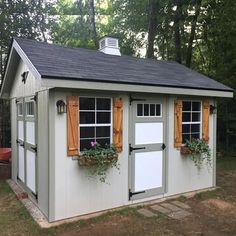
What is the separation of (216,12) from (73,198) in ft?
34.2

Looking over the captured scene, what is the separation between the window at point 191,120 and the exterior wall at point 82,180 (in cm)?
39

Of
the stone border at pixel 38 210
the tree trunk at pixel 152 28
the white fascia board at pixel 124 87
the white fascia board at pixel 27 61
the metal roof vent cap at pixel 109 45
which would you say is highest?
the tree trunk at pixel 152 28

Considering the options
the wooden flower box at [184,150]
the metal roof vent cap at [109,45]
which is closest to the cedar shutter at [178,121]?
the wooden flower box at [184,150]

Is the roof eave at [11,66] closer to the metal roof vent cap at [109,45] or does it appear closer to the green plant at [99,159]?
the green plant at [99,159]

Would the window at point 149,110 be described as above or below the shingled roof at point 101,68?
below

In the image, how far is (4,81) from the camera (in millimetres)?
7410

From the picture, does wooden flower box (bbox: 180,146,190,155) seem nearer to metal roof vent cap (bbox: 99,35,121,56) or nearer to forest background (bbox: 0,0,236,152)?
metal roof vent cap (bbox: 99,35,121,56)

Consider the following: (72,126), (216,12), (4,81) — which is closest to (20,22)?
(4,81)

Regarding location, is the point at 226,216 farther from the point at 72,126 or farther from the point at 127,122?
the point at 72,126

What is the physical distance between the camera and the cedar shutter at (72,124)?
4.87m

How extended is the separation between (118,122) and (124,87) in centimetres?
67

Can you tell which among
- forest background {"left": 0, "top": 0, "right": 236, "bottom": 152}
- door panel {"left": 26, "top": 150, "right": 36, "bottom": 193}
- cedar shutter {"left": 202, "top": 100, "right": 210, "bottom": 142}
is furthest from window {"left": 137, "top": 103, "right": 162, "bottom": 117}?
forest background {"left": 0, "top": 0, "right": 236, "bottom": 152}

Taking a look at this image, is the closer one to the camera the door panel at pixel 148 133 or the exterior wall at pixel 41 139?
the exterior wall at pixel 41 139

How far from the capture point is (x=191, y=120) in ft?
21.5
